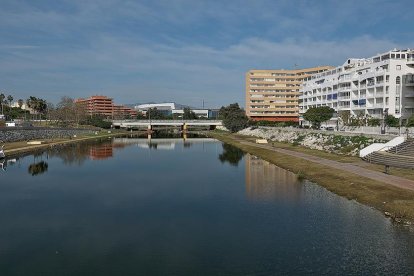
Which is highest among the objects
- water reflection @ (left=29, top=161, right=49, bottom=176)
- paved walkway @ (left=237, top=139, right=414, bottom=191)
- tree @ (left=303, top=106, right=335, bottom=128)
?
tree @ (left=303, top=106, right=335, bottom=128)

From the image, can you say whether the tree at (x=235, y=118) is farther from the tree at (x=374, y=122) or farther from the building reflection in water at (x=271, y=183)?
the building reflection in water at (x=271, y=183)

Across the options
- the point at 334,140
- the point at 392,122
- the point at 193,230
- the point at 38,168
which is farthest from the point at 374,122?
the point at 193,230

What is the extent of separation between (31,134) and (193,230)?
94463 mm

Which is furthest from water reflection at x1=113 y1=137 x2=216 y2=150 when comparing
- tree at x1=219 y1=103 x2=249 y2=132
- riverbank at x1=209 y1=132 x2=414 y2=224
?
riverbank at x1=209 y1=132 x2=414 y2=224

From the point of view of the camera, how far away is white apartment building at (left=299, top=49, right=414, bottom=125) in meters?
94.2

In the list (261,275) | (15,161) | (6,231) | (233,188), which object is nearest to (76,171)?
(15,161)

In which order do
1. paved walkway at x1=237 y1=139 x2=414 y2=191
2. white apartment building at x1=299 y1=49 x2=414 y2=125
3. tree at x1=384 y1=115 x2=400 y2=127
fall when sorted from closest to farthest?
paved walkway at x1=237 y1=139 x2=414 y2=191 < tree at x1=384 y1=115 x2=400 y2=127 < white apartment building at x1=299 y1=49 x2=414 y2=125

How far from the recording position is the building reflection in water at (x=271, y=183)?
36.3 metres

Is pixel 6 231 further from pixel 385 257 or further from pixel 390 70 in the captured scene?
pixel 390 70

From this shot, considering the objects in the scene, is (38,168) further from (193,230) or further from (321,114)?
(321,114)

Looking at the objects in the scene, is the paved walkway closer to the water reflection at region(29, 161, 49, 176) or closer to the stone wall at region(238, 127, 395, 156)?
the stone wall at region(238, 127, 395, 156)

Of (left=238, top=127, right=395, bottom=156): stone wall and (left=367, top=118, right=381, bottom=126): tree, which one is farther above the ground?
(left=367, top=118, right=381, bottom=126): tree

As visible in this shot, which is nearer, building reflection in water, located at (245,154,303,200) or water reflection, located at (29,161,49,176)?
building reflection in water, located at (245,154,303,200)

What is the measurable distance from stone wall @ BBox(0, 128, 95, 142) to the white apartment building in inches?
3460
